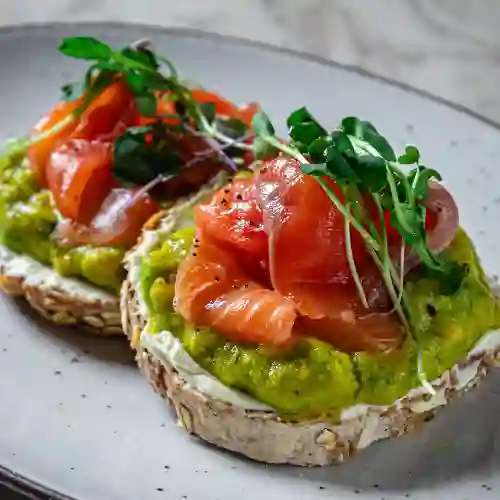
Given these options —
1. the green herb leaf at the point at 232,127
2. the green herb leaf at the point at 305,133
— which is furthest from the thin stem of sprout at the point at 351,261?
the green herb leaf at the point at 232,127

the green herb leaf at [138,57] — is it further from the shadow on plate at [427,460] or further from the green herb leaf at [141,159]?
the shadow on plate at [427,460]

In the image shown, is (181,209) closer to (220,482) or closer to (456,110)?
(220,482)

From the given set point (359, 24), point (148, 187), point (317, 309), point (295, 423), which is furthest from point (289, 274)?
point (359, 24)

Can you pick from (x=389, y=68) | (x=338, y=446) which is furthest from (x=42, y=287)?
(x=389, y=68)

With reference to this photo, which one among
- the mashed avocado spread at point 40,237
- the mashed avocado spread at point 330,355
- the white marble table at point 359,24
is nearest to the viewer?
the mashed avocado spread at point 330,355

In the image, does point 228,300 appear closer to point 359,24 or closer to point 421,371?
point 421,371
